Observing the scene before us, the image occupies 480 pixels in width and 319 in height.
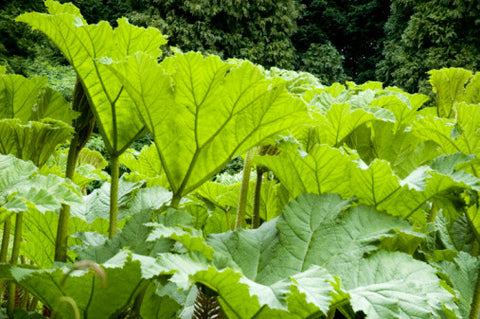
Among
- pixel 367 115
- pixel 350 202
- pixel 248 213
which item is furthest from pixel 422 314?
pixel 248 213

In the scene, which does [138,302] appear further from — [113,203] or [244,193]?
[244,193]

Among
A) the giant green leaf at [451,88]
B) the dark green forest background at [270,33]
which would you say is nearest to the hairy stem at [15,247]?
the giant green leaf at [451,88]

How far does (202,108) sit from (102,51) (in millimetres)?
233

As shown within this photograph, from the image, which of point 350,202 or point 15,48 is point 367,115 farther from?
point 15,48

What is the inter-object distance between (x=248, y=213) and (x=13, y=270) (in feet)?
2.48

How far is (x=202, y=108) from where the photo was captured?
927mm

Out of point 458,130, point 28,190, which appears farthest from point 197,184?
point 458,130

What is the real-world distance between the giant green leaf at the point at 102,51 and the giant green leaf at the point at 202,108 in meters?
0.07

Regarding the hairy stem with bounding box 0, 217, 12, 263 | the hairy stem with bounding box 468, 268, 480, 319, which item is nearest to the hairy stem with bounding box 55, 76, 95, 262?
the hairy stem with bounding box 0, 217, 12, 263

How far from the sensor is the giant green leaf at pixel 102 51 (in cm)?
87

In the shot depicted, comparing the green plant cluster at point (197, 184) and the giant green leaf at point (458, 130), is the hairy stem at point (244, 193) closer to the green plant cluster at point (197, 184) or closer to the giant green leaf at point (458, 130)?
the green plant cluster at point (197, 184)

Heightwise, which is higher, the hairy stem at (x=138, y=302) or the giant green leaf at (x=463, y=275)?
the hairy stem at (x=138, y=302)

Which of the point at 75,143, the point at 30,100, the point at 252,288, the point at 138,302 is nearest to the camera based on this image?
the point at 252,288

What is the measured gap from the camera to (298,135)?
1114 mm
